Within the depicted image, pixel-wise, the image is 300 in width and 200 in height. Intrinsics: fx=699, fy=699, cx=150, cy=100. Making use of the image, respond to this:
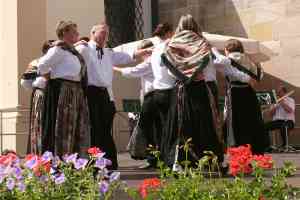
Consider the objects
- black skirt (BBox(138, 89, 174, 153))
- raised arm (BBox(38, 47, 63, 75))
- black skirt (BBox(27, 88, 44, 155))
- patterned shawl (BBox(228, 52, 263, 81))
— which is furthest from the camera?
patterned shawl (BBox(228, 52, 263, 81))

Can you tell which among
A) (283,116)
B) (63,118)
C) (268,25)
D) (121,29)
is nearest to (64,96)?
(63,118)

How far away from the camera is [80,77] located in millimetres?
6312

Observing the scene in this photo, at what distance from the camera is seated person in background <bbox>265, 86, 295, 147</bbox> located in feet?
41.9

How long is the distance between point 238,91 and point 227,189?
14.6 ft

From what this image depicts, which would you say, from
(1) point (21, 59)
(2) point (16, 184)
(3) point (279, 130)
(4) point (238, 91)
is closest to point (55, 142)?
(4) point (238, 91)

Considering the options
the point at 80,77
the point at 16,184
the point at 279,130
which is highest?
the point at 80,77

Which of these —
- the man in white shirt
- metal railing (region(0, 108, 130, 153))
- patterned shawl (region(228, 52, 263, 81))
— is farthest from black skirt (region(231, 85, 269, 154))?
metal railing (region(0, 108, 130, 153))

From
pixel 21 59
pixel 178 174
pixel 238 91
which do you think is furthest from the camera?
pixel 21 59

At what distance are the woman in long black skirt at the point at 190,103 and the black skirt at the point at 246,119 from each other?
37.8 inches

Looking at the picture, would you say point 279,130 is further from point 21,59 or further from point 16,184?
point 16,184

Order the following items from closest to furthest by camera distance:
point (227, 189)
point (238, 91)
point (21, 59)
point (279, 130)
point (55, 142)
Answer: point (227, 189)
point (55, 142)
point (238, 91)
point (21, 59)
point (279, 130)

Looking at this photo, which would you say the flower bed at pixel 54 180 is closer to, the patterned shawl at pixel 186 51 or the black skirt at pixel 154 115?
the patterned shawl at pixel 186 51

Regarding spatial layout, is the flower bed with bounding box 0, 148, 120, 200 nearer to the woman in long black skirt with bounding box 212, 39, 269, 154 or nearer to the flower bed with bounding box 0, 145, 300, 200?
the flower bed with bounding box 0, 145, 300, 200

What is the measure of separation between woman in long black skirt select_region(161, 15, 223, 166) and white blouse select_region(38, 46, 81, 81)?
33.7 inches
